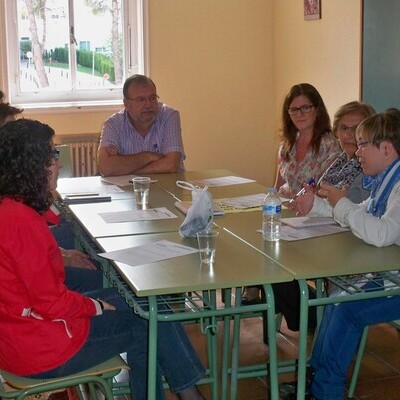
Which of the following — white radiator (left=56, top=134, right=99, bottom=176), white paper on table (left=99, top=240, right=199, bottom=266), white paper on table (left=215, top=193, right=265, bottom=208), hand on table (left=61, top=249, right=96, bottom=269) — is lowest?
hand on table (left=61, top=249, right=96, bottom=269)

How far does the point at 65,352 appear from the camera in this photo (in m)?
2.18

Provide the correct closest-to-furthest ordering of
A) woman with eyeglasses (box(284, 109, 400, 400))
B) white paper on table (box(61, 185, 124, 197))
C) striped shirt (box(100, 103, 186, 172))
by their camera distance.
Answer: woman with eyeglasses (box(284, 109, 400, 400)) < white paper on table (box(61, 185, 124, 197)) < striped shirt (box(100, 103, 186, 172))

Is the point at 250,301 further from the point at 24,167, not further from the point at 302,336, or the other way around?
the point at 24,167

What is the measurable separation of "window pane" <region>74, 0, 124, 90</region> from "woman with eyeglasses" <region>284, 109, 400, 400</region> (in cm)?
365

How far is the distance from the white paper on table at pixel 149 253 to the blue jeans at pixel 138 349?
18cm

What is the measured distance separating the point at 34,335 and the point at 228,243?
79 centimetres

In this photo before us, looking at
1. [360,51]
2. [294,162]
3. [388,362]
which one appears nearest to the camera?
[388,362]

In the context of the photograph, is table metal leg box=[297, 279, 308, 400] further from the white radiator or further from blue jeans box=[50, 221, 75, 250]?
the white radiator

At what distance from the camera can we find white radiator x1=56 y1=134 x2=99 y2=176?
5.89 metres

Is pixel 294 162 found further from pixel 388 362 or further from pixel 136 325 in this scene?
pixel 136 325

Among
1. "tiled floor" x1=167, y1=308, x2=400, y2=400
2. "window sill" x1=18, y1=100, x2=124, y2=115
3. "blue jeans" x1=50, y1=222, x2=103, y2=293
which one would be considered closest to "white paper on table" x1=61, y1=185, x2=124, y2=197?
"blue jeans" x1=50, y1=222, x2=103, y2=293

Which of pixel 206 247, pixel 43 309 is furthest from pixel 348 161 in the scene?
pixel 43 309

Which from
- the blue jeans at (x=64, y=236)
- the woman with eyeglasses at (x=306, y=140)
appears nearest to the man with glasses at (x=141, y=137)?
the blue jeans at (x=64, y=236)

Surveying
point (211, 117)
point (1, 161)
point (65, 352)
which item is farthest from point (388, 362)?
point (211, 117)
